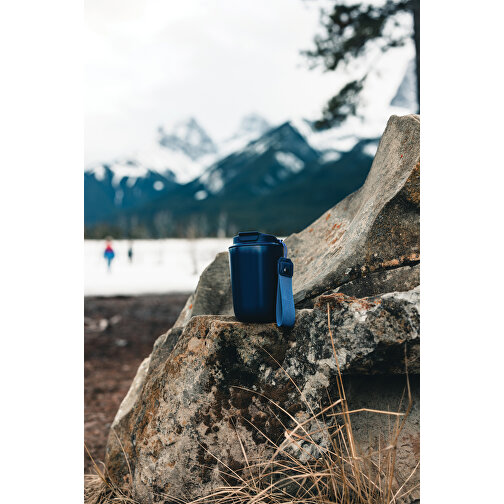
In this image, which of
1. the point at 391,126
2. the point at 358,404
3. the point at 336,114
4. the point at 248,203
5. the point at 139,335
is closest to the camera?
the point at 358,404

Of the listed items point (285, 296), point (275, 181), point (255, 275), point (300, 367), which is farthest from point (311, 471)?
point (275, 181)

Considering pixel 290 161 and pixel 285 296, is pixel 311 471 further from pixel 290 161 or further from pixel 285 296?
pixel 290 161

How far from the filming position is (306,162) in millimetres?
150625

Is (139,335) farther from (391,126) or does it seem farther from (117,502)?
(391,126)

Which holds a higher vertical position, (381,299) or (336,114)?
(336,114)

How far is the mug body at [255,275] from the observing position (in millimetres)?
1867

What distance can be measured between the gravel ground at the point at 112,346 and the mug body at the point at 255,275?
2163 millimetres

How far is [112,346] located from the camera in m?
6.27

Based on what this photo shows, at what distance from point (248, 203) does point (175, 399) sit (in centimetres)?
12386

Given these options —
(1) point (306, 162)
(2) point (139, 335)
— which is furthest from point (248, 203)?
(2) point (139, 335)

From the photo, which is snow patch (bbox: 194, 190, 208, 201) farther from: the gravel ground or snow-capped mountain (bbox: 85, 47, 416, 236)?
the gravel ground

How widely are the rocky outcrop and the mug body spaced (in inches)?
3.0

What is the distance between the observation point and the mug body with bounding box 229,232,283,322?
187 centimetres

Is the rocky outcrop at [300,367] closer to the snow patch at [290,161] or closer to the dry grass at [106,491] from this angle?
the dry grass at [106,491]
